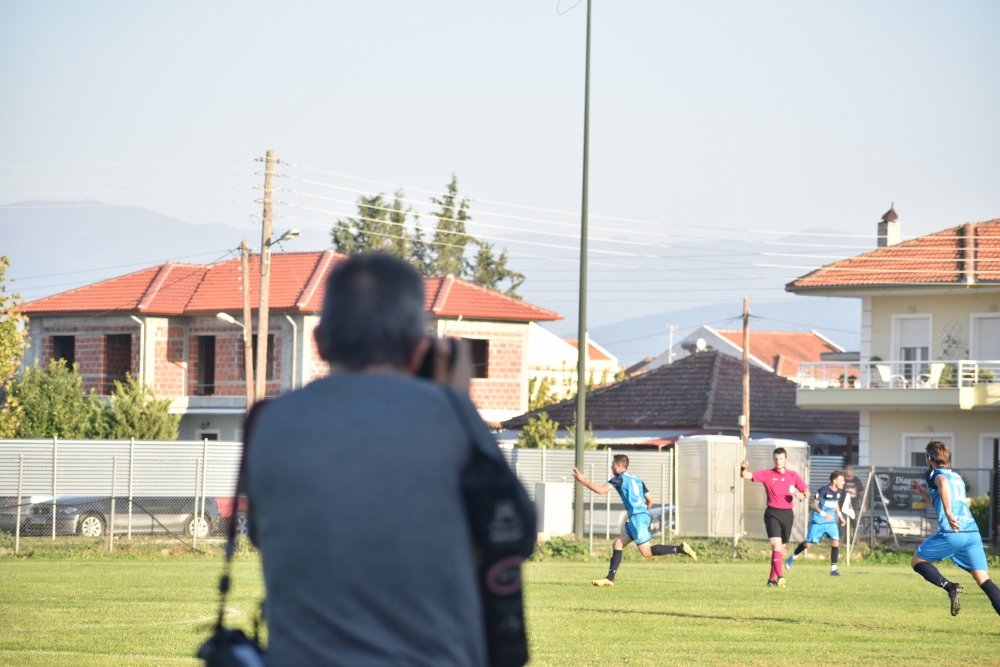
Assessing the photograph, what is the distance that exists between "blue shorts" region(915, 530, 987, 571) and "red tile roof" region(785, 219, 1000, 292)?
31559 millimetres

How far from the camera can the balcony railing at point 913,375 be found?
146 feet

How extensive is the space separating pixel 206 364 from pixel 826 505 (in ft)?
117

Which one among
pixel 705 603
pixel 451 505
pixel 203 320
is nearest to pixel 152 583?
pixel 705 603

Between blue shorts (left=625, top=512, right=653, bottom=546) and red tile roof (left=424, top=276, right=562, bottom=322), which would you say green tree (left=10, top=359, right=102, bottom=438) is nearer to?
red tile roof (left=424, top=276, right=562, bottom=322)

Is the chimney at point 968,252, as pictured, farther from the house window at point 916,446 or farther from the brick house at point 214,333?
the brick house at point 214,333

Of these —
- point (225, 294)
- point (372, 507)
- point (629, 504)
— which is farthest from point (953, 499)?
point (225, 294)

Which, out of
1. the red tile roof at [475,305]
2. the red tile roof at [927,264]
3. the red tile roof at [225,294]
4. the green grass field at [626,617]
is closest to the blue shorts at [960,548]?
the green grass field at [626,617]

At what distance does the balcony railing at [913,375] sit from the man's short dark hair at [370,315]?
41.9m

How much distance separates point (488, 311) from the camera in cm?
6034

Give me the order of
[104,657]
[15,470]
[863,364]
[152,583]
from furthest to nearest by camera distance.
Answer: [863,364], [15,470], [152,583], [104,657]

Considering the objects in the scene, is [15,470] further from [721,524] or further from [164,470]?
[721,524]

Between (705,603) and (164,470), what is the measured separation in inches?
686

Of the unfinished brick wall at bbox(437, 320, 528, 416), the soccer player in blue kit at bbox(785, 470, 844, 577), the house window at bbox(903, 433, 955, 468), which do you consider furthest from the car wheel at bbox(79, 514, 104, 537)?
the unfinished brick wall at bbox(437, 320, 528, 416)

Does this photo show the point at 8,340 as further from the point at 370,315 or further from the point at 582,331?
the point at 370,315
